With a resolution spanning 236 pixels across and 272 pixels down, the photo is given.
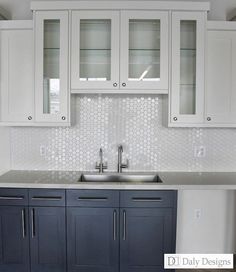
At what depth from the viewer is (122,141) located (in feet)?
9.11

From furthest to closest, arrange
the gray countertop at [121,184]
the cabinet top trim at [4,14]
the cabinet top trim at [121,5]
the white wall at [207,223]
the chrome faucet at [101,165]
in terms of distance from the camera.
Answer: the white wall at [207,223], the chrome faucet at [101,165], the cabinet top trim at [4,14], the cabinet top trim at [121,5], the gray countertop at [121,184]

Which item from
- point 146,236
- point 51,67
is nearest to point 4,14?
point 51,67

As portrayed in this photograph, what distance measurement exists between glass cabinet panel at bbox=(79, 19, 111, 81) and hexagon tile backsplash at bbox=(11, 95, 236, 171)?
1.14 ft

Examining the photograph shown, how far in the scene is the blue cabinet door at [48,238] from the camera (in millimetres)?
2238

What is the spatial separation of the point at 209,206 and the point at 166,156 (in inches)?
27.9

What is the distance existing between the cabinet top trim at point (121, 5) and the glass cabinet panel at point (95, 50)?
0.45ft

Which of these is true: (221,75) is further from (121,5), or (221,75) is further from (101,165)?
(101,165)

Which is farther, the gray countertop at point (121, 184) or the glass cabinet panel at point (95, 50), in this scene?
the glass cabinet panel at point (95, 50)

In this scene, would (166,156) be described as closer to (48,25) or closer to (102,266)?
(102,266)

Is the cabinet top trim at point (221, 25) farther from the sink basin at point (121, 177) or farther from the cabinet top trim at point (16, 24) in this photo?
the cabinet top trim at point (16, 24)

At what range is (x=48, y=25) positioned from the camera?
2.42 metres

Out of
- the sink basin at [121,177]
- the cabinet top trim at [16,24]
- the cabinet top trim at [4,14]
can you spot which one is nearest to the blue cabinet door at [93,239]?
the sink basin at [121,177]

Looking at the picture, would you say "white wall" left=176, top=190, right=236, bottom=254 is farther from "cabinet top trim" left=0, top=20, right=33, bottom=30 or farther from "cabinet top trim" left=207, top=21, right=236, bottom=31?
"cabinet top trim" left=0, top=20, right=33, bottom=30

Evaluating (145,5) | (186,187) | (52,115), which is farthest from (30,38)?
(186,187)
